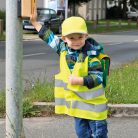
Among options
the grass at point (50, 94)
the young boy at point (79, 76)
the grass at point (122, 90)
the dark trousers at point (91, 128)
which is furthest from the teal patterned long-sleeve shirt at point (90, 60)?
the grass at point (122, 90)

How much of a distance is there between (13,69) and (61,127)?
7.90 feet

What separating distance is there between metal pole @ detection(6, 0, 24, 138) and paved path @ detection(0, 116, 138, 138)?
5.45 ft

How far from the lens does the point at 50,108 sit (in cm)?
753

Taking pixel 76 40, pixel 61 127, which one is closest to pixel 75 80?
pixel 76 40

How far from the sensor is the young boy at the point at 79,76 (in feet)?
14.6

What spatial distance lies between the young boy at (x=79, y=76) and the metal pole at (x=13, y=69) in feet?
0.57

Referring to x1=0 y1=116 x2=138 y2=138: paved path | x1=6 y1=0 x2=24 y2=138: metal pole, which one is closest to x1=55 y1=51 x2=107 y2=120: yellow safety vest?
x1=6 y1=0 x2=24 y2=138: metal pole

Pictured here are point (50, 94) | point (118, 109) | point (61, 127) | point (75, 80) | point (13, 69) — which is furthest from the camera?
point (50, 94)

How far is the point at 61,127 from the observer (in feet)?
22.7

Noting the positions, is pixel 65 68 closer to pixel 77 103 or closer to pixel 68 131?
pixel 77 103

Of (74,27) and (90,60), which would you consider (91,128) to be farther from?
(74,27)

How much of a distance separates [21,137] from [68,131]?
189 cm

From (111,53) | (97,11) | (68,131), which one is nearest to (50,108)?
(68,131)

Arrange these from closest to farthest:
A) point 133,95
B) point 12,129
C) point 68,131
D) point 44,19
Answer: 1. point 12,129
2. point 68,131
3. point 133,95
4. point 44,19
